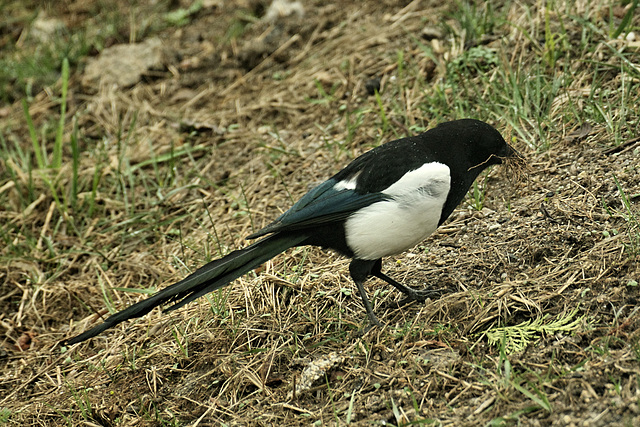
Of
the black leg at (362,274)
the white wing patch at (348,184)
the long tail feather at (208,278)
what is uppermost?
the white wing patch at (348,184)

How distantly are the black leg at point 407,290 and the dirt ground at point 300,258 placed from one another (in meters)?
0.07

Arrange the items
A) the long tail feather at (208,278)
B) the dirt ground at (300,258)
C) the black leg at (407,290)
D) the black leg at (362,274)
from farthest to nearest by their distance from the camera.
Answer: the black leg at (407,290)
the black leg at (362,274)
the long tail feather at (208,278)
the dirt ground at (300,258)

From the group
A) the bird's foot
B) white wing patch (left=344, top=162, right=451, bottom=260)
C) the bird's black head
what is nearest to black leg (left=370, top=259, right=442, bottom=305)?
the bird's foot

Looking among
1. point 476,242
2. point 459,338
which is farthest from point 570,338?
point 476,242

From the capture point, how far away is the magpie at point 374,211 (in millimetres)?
3025

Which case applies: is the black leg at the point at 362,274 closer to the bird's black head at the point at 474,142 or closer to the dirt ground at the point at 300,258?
the dirt ground at the point at 300,258

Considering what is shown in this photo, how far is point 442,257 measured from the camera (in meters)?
3.55

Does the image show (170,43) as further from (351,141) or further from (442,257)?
(442,257)

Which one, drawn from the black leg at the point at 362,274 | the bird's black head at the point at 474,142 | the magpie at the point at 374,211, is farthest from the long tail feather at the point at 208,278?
the bird's black head at the point at 474,142

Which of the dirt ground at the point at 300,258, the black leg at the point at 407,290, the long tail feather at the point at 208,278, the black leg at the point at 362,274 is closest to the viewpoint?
the dirt ground at the point at 300,258

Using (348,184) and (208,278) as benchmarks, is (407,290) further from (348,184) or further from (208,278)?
(208,278)

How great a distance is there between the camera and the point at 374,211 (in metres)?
3.11

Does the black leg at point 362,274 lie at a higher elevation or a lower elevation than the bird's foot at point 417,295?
higher

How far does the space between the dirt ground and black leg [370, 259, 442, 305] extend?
0.24 ft
